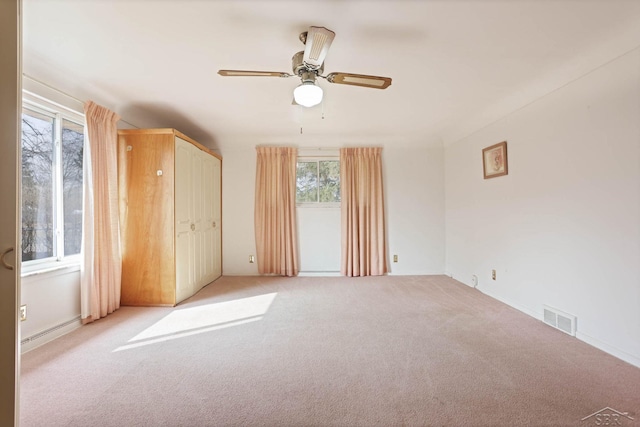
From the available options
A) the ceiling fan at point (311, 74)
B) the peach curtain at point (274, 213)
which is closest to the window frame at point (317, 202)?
the peach curtain at point (274, 213)

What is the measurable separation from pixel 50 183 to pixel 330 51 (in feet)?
8.68

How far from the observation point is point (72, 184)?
2582 millimetres

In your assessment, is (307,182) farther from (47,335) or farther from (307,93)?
(47,335)

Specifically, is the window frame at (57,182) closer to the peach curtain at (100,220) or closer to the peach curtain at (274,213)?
the peach curtain at (100,220)

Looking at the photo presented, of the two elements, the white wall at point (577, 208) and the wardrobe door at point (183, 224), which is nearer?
the white wall at point (577, 208)

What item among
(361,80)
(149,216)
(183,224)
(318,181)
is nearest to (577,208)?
(361,80)

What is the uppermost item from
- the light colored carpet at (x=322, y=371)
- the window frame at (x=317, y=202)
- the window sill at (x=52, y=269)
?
the window frame at (x=317, y=202)

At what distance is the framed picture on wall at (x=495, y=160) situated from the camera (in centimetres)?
313

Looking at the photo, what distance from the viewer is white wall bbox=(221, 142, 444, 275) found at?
15.0ft

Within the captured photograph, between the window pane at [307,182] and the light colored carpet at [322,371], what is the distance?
7.06ft

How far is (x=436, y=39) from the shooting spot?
192cm

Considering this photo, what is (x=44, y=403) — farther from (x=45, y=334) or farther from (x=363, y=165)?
(x=363, y=165)

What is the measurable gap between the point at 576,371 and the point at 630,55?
221 cm

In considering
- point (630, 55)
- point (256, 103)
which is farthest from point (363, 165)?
point (630, 55)
